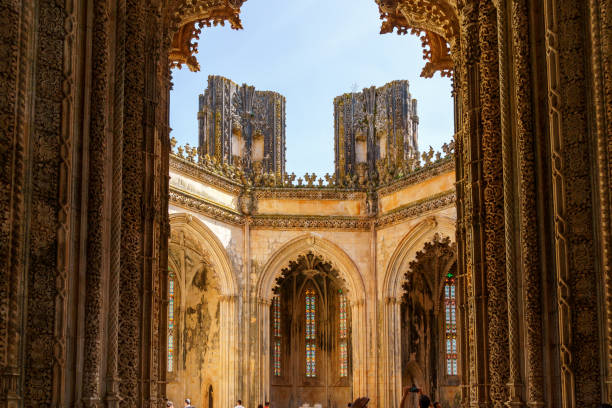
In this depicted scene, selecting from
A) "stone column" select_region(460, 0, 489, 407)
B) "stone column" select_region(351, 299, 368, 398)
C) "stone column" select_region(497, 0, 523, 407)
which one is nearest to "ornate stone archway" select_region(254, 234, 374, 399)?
"stone column" select_region(351, 299, 368, 398)

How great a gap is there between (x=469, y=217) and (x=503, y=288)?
1072 millimetres

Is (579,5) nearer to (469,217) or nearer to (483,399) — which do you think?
(469,217)

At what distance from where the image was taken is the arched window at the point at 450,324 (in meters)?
28.2

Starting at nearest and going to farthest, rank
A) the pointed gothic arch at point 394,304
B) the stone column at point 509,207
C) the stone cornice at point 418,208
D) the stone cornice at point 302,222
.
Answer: the stone column at point 509,207
the stone cornice at point 418,208
the pointed gothic arch at point 394,304
the stone cornice at point 302,222

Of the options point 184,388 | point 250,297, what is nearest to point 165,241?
point 250,297

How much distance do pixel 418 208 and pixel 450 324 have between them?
6385mm

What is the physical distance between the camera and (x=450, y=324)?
28.5m

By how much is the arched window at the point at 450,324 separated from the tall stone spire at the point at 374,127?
14.9ft

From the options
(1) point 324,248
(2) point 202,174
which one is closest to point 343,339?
(1) point 324,248

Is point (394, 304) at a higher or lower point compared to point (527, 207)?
lower

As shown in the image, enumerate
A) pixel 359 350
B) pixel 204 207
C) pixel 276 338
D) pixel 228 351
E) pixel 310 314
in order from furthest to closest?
pixel 310 314 → pixel 276 338 → pixel 359 350 → pixel 228 351 → pixel 204 207

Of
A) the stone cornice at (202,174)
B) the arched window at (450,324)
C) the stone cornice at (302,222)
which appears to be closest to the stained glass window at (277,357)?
the stone cornice at (302,222)

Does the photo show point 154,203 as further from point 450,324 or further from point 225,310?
point 450,324

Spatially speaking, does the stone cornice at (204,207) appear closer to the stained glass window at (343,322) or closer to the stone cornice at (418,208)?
the stone cornice at (418,208)
